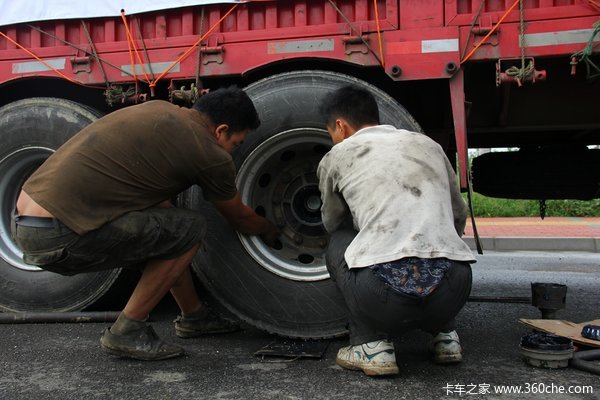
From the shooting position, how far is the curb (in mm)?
7926

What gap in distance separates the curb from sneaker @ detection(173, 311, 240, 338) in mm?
5699

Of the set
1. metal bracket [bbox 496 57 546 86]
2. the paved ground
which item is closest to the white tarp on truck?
metal bracket [bbox 496 57 546 86]

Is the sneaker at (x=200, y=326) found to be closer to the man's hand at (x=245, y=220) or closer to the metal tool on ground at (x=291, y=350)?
the metal tool on ground at (x=291, y=350)

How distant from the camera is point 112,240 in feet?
7.98

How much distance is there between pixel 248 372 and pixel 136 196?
36.0 inches

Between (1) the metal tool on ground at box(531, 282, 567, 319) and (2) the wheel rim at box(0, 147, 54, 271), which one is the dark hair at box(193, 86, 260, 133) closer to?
(2) the wheel rim at box(0, 147, 54, 271)

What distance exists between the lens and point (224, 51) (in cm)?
292

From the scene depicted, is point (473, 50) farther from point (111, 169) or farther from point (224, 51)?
point (111, 169)

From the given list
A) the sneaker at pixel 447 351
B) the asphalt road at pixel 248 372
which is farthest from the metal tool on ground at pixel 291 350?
the sneaker at pixel 447 351

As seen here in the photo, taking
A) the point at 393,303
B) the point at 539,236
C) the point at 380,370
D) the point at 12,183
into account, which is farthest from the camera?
the point at 539,236

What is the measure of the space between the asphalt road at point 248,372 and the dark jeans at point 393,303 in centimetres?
22

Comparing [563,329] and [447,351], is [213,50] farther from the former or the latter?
[563,329]

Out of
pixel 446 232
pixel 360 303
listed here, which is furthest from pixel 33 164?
pixel 446 232

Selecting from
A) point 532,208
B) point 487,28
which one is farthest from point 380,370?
point 532,208
